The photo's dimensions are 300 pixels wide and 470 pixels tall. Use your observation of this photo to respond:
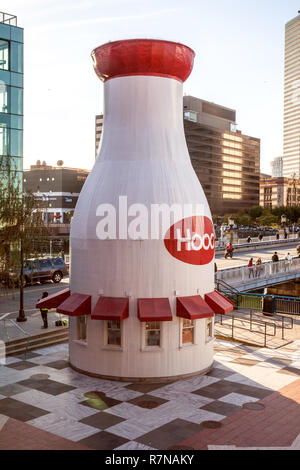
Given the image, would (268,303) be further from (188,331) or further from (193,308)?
(193,308)

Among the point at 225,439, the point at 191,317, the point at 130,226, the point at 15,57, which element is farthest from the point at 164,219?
the point at 15,57

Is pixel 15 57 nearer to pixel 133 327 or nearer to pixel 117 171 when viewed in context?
pixel 117 171

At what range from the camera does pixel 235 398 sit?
1530 cm

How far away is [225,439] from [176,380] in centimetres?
492

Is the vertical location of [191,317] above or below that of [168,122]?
below

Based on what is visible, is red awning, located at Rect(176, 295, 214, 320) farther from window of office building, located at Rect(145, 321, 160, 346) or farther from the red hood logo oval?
the red hood logo oval

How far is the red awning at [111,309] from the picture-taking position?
1627cm

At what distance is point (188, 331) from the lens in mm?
17969

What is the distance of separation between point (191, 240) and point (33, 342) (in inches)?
335

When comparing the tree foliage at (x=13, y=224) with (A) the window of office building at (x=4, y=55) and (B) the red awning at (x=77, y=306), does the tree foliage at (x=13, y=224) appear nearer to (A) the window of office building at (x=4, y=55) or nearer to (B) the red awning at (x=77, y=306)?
(B) the red awning at (x=77, y=306)

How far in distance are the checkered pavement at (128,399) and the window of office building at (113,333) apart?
138 cm

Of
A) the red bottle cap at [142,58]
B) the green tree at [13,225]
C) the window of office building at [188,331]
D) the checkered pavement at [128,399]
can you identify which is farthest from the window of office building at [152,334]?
the red bottle cap at [142,58]

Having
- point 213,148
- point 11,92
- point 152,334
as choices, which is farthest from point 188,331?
point 213,148

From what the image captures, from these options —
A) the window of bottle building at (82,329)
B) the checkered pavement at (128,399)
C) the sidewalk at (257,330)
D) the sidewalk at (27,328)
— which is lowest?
the checkered pavement at (128,399)
